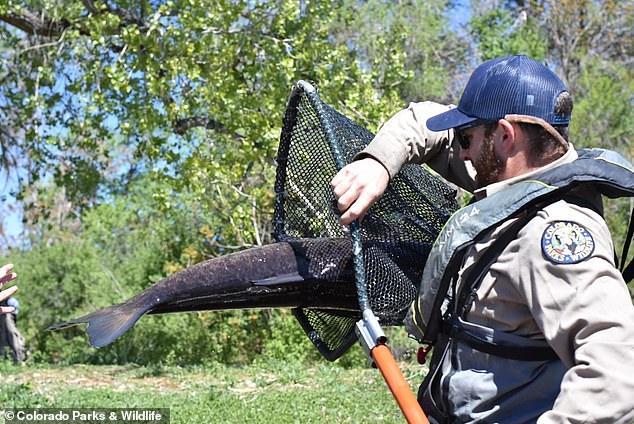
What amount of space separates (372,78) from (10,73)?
20.1ft

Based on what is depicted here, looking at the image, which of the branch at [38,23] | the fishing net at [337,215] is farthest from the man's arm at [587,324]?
the branch at [38,23]

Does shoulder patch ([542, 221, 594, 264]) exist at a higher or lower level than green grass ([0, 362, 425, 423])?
higher

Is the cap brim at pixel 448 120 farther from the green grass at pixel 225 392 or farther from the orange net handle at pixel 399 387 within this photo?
the green grass at pixel 225 392

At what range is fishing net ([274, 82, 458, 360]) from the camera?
113 inches

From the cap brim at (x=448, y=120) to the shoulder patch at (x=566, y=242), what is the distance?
0.45 m

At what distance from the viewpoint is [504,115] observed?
2.38m

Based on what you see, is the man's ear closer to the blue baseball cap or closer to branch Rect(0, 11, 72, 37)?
the blue baseball cap

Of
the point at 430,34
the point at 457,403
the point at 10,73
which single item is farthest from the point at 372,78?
the point at 457,403

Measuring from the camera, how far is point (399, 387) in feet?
7.39

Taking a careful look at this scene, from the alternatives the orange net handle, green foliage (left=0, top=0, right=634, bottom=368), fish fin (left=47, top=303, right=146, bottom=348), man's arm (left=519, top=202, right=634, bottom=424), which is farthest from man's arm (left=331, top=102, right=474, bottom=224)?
green foliage (left=0, top=0, right=634, bottom=368)

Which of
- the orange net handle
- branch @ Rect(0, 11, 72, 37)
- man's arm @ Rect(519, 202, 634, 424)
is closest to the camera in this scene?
man's arm @ Rect(519, 202, 634, 424)

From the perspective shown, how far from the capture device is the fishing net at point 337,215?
287cm

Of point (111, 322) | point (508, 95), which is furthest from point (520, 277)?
point (111, 322)

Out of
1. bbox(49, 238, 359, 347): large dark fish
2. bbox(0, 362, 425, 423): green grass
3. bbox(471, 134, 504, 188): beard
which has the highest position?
bbox(471, 134, 504, 188): beard
